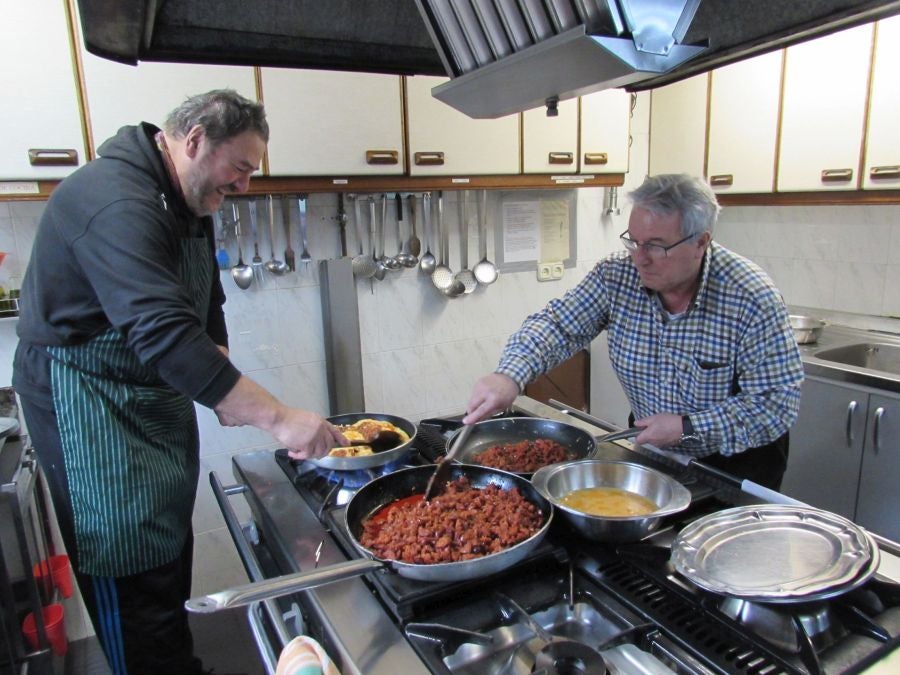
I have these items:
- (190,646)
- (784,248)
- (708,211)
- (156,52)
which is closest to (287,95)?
(156,52)

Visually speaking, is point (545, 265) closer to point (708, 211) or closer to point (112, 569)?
point (708, 211)

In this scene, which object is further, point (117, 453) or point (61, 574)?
point (61, 574)

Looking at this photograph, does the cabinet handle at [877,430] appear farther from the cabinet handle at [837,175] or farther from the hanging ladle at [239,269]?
the hanging ladle at [239,269]

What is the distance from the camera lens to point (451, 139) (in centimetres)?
232

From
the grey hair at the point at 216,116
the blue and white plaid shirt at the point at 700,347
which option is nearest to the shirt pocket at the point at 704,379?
the blue and white plaid shirt at the point at 700,347

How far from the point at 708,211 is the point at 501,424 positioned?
69 centimetres

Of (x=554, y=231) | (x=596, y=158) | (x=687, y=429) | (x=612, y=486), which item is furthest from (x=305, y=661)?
(x=554, y=231)

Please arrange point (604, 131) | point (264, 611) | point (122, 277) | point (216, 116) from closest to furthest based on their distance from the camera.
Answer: point (264, 611)
point (122, 277)
point (216, 116)
point (604, 131)

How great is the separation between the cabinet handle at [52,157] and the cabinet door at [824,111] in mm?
2539

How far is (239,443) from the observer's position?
95.2 inches

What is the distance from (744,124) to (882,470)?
1470 mm

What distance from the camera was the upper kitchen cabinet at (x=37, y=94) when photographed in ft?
5.56

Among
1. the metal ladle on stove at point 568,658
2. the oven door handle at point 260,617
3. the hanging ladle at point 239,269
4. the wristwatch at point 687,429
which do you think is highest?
the hanging ladle at point 239,269

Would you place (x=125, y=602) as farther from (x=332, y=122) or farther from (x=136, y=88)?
(x=332, y=122)
